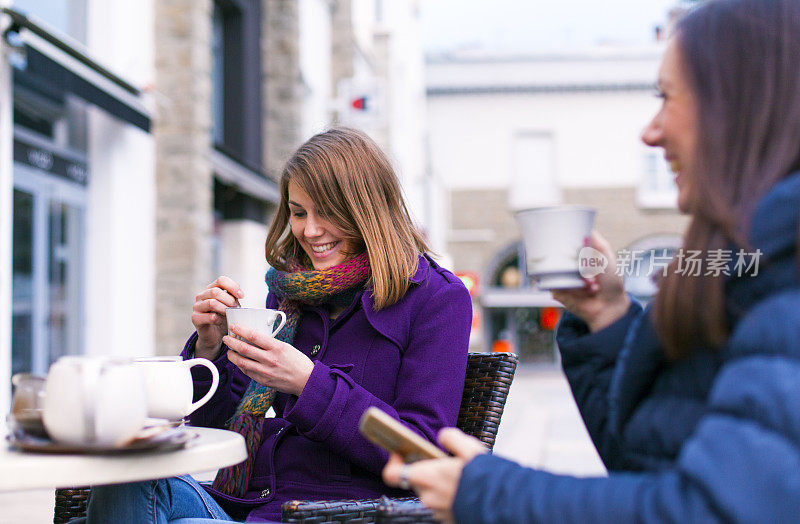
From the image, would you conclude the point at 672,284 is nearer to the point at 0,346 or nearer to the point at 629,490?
the point at 629,490

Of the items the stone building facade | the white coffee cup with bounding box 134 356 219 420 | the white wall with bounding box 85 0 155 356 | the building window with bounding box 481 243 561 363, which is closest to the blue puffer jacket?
the white coffee cup with bounding box 134 356 219 420

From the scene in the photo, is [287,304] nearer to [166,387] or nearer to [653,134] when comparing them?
[166,387]

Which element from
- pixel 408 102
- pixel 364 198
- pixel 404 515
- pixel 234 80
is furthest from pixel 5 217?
pixel 408 102

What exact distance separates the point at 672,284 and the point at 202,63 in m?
7.71

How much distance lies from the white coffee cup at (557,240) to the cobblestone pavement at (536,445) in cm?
227

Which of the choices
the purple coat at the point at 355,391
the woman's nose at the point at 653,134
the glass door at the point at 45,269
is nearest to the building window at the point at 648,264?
the woman's nose at the point at 653,134

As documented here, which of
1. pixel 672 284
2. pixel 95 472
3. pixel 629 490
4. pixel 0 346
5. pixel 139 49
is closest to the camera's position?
pixel 629 490

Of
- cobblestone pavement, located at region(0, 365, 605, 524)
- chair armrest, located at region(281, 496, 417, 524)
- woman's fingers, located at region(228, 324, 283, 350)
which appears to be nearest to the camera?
chair armrest, located at region(281, 496, 417, 524)

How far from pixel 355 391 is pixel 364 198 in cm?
56

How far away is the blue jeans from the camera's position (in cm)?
151

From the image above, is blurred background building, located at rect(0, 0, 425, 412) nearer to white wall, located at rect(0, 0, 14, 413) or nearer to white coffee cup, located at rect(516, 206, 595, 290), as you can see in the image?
white wall, located at rect(0, 0, 14, 413)

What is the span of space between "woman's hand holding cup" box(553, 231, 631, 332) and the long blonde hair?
75cm

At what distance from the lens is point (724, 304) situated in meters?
1.09

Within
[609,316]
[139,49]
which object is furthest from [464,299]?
[139,49]
